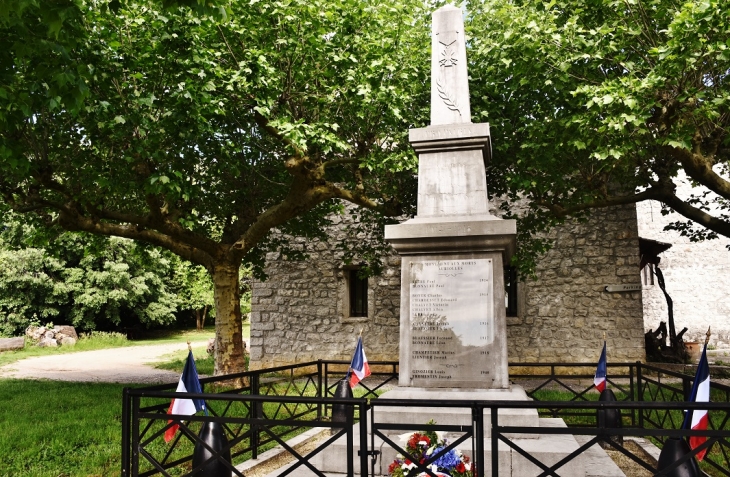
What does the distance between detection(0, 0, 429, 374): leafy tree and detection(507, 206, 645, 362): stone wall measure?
5692mm

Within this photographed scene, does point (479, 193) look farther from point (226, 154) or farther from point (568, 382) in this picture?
point (568, 382)

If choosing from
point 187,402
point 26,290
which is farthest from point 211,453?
point 26,290

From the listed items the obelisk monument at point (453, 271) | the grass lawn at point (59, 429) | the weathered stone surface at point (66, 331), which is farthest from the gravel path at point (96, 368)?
the obelisk monument at point (453, 271)

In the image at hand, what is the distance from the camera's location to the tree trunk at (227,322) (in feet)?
40.8

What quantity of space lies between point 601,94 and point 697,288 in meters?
17.0

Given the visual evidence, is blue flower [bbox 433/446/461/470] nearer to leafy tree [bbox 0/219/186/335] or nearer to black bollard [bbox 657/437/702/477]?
black bollard [bbox 657/437/702/477]

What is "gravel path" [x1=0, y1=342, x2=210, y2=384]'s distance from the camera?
Result: 1512cm

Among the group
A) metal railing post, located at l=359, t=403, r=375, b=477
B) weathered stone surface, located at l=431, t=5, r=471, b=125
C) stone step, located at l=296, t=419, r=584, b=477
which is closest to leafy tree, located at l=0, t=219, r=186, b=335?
weathered stone surface, located at l=431, t=5, r=471, b=125

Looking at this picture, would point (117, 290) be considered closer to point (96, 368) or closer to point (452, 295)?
point (96, 368)

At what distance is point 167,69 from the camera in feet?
31.0

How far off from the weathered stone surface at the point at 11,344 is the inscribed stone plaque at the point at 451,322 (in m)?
22.0

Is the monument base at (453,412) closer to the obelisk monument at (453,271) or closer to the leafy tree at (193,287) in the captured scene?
the obelisk monument at (453,271)

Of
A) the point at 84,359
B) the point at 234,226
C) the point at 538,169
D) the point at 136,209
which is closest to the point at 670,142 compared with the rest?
the point at 538,169

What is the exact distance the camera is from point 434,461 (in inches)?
168
